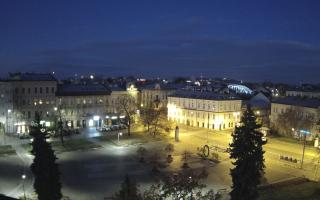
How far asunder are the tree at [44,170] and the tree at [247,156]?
15.3 meters

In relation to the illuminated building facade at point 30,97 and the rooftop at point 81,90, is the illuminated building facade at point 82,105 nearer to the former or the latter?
the rooftop at point 81,90

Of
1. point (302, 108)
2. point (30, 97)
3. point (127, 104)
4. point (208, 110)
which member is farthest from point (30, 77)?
point (302, 108)

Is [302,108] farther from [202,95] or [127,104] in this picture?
[127,104]

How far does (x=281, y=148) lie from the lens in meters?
67.2

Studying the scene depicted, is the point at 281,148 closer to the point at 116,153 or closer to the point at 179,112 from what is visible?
the point at 116,153

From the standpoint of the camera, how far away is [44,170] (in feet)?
106

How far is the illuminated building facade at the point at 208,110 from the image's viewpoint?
Answer: 88.3 m

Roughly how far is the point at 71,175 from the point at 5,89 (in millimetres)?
40419

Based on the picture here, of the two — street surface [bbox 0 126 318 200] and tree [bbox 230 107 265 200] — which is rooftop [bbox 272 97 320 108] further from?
tree [bbox 230 107 265 200]

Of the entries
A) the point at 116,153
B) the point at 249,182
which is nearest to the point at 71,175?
the point at 116,153

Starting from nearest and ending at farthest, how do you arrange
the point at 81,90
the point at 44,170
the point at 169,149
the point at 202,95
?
the point at 44,170
the point at 169,149
the point at 81,90
the point at 202,95

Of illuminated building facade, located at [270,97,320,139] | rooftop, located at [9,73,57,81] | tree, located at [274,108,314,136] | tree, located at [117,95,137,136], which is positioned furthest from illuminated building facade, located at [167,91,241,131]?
rooftop, located at [9,73,57,81]

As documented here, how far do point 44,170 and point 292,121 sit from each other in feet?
188

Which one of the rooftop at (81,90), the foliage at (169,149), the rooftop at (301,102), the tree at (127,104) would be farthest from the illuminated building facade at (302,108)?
the rooftop at (81,90)
